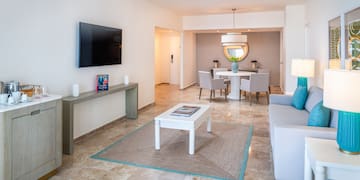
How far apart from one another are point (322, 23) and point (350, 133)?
3470 millimetres

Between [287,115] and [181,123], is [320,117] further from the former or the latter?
[181,123]

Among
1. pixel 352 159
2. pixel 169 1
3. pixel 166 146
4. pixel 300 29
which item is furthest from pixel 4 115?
pixel 300 29

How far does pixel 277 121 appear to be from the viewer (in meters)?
3.35

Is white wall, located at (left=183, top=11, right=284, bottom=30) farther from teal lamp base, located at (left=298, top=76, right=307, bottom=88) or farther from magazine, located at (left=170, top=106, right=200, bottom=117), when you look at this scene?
magazine, located at (left=170, top=106, right=200, bottom=117)

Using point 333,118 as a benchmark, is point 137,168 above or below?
below

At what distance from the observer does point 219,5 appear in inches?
278

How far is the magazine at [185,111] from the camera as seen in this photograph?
3721mm

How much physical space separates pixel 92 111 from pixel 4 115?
7.31 feet

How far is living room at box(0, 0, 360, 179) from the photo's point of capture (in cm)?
299

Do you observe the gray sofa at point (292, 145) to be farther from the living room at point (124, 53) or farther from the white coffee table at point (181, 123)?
the white coffee table at point (181, 123)

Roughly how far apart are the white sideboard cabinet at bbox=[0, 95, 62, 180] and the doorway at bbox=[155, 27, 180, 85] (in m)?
8.81

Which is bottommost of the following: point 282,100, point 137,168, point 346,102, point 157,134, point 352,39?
point 137,168

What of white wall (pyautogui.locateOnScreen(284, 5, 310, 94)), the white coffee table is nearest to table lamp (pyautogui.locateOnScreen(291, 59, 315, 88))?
the white coffee table

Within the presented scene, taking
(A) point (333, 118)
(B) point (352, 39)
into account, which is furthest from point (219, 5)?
(A) point (333, 118)
